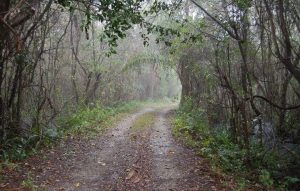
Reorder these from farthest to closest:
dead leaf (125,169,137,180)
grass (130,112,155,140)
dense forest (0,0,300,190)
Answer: grass (130,112,155,140) → dense forest (0,0,300,190) → dead leaf (125,169,137,180)

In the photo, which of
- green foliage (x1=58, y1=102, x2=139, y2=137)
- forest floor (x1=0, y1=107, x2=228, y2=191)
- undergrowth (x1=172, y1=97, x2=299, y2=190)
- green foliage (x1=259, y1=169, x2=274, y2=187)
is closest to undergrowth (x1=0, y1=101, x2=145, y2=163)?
green foliage (x1=58, y1=102, x2=139, y2=137)

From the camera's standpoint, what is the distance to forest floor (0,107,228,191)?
792cm

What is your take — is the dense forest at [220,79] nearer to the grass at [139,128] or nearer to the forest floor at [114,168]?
the forest floor at [114,168]

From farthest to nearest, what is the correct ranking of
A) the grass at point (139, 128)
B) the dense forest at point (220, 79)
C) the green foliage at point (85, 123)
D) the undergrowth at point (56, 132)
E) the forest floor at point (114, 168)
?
1. the green foliage at point (85, 123)
2. the grass at point (139, 128)
3. the undergrowth at point (56, 132)
4. the dense forest at point (220, 79)
5. the forest floor at point (114, 168)

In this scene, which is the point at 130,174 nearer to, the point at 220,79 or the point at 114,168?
the point at 114,168

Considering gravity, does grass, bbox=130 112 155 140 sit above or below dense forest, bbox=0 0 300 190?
below

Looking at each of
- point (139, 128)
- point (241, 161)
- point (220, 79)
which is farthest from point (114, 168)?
point (139, 128)

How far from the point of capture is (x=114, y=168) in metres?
9.38

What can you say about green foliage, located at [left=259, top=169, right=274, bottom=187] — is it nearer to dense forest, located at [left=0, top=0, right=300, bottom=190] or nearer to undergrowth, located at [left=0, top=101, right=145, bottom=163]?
dense forest, located at [left=0, top=0, right=300, bottom=190]

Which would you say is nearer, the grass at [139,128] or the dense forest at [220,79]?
the dense forest at [220,79]

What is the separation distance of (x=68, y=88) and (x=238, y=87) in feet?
43.6

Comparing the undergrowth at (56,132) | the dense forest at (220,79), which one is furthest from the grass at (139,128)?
the dense forest at (220,79)

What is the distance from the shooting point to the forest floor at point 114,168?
7.92 metres

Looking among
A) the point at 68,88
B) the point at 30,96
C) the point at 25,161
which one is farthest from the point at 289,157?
the point at 68,88
